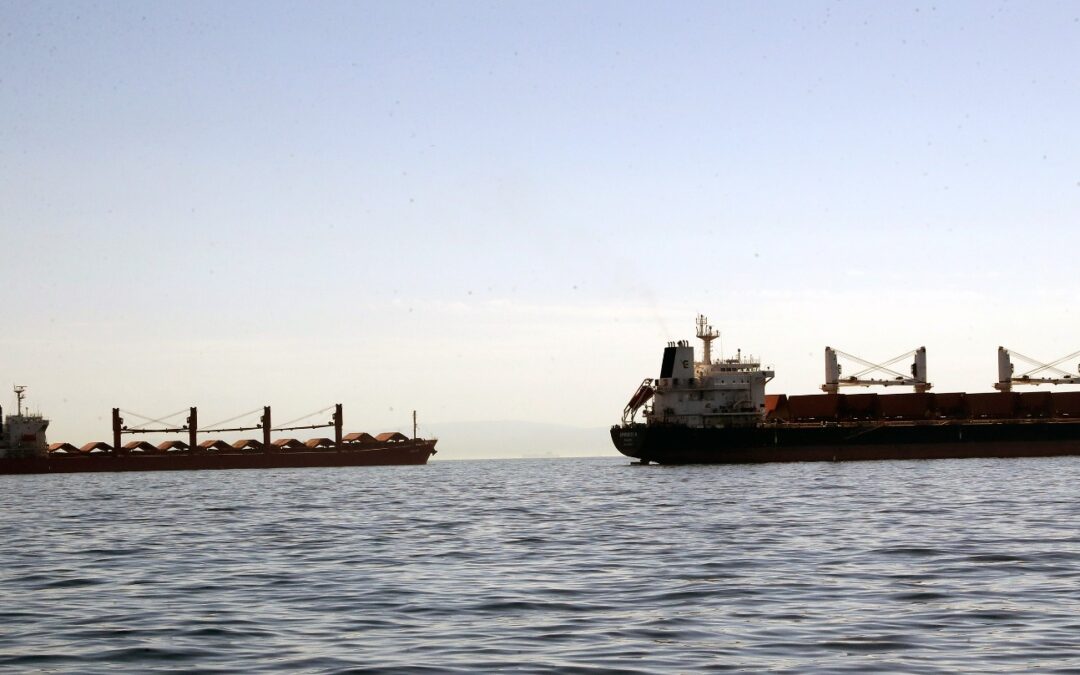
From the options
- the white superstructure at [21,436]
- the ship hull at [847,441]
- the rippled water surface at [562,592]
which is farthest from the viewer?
the white superstructure at [21,436]

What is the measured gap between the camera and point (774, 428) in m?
87.6

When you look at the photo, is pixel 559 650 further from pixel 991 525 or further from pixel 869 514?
pixel 869 514

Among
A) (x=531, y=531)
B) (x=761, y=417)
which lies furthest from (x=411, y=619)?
(x=761, y=417)

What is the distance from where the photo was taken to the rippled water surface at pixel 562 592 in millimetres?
12422

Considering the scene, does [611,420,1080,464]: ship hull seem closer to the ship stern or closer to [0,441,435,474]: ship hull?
the ship stern

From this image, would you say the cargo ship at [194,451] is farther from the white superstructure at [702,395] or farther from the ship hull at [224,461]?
the white superstructure at [702,395]

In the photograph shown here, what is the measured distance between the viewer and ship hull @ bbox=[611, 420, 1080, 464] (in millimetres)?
86625

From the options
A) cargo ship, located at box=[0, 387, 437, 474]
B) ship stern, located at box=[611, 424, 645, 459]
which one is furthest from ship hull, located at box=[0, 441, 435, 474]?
ship stern, located at box=[611, 424, 645, 459]

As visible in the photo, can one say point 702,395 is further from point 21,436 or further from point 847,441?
point 21,436

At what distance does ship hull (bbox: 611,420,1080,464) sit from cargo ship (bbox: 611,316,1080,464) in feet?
0.24

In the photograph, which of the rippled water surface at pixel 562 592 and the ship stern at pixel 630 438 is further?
the ship stern at pixel 630 438

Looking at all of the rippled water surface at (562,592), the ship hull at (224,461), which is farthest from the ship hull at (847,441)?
the ship hull at (224,461)

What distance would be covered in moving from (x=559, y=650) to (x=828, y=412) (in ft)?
282

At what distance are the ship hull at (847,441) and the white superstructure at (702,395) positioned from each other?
147 centimetres
